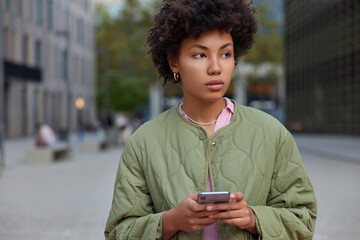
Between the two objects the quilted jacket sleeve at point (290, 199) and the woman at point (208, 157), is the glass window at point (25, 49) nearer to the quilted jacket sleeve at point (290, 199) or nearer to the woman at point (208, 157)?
the woman at point (208, 157)

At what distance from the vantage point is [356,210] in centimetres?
945

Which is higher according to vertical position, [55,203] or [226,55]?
[226,55]

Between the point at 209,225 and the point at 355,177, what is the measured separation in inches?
517

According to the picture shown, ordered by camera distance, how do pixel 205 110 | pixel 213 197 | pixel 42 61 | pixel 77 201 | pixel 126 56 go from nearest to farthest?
pixel 213 197
pixel 205 110
pixel 77 201
pixel 42 61
pixel 126 56

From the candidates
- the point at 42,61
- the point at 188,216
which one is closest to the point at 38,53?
the point at 42,61

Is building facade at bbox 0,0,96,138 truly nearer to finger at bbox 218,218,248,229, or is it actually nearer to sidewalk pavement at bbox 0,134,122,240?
sidewalk pavement at bbox 0,134,122,240

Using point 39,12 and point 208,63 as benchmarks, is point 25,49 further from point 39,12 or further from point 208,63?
point 208,63

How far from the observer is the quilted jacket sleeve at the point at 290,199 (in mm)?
2307

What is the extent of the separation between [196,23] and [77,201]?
8.72 metres

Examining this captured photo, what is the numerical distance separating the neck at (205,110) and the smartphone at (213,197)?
474mm

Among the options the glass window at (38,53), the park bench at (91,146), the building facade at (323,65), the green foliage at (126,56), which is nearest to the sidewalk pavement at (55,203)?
the park bench at (91,146)

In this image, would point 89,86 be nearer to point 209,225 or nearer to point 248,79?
point 248,79

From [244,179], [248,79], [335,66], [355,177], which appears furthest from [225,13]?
[248,79]

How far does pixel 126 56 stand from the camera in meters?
50.1
